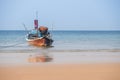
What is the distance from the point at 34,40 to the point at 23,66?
11.1 ft

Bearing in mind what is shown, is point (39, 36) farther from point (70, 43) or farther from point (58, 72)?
point (58, 72)

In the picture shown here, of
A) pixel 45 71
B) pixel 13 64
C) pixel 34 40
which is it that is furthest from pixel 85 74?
pixel 34 40

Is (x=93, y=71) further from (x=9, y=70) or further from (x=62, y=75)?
(x=9, y=70)

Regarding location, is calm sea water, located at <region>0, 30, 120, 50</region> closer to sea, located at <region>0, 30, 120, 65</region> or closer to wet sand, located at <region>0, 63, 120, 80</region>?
sea, located at <region>0, 30, 120, 65</region>

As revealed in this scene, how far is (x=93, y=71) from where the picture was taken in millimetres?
2590

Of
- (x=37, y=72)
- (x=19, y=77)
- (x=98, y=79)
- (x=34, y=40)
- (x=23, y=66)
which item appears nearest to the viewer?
(x=98, y=79)

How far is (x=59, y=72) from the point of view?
2.57 metres

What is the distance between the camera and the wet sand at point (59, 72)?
2287 mm

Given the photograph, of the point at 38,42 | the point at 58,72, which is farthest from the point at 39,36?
the point at 58,72

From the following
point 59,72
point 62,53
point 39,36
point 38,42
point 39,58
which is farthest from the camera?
point 39,36

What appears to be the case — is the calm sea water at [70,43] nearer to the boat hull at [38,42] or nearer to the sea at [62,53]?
the sea at [62,53]

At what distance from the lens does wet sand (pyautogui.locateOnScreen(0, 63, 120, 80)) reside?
2287mm

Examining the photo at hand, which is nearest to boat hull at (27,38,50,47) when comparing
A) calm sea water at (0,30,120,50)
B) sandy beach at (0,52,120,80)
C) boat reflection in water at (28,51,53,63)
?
calm sea water at (0,30,120,50)

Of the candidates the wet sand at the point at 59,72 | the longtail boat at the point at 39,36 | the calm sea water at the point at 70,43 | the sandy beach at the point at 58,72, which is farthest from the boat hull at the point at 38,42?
the wet sand at the point at 59,72
